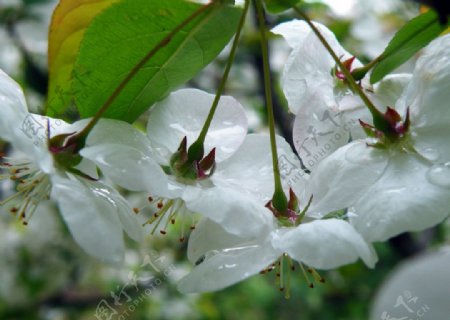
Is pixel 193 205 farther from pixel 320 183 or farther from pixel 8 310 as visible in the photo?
pixel 8 310

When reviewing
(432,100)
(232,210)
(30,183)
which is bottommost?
(30,183)

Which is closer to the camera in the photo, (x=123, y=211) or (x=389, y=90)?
(x=123, y=211)

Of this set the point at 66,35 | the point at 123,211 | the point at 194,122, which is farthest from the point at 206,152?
the point at 66,35

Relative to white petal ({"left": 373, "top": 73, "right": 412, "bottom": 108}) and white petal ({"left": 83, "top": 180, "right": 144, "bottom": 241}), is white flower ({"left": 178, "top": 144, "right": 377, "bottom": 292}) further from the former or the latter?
white petal ({"left": 373, "top": 73, "right": 412, "bottom": 108})

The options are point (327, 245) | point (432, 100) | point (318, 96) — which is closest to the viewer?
point (327, 245)

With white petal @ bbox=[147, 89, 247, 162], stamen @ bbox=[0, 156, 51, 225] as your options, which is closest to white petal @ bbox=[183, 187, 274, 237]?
white petal @ bbox=[147, 89, 247, 162]

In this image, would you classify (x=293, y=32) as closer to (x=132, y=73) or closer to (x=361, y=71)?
(x=361, y=71)
